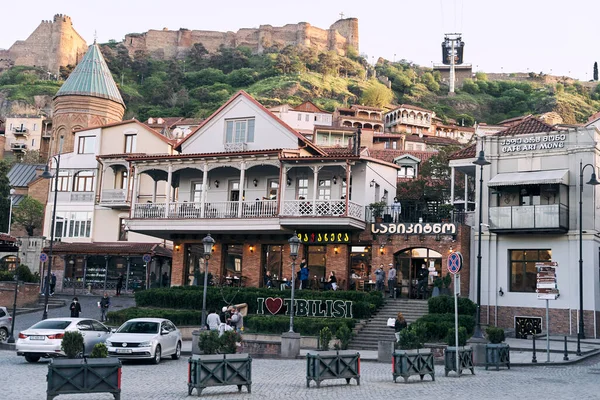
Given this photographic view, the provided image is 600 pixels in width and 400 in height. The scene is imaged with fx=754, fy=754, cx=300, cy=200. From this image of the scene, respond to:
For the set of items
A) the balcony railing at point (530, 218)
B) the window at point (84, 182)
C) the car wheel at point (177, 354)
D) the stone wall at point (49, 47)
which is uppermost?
the stone wall at point (49, 47)

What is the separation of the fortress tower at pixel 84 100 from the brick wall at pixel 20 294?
26.6m

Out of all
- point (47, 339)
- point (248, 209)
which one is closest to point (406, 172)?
point (248, 209)

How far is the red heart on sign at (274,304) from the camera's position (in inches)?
1358

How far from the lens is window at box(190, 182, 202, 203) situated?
43181mm

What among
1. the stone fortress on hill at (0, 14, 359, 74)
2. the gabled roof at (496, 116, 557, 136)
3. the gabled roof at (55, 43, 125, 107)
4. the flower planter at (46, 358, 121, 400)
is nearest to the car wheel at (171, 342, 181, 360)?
the flower planter at (46, 358, 121, 400)

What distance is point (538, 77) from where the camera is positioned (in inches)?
6890

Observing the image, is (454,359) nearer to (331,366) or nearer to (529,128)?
(331,366)

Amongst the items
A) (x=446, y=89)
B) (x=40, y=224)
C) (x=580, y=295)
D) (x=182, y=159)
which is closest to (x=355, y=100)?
(x=446, y=89)

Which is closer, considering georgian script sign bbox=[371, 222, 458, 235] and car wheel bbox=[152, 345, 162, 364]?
car wheel bbox=[152, 345, 162, 364]

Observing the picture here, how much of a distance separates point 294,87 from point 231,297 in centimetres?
9679

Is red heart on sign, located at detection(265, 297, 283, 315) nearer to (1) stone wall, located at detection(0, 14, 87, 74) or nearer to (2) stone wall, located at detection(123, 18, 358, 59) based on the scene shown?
(1) stone wall, located at detection(0, 14, 87, 74)

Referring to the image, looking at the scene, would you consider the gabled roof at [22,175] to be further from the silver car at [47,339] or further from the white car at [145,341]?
the white car at [145,341]

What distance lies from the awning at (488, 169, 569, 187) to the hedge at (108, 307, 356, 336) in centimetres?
1017

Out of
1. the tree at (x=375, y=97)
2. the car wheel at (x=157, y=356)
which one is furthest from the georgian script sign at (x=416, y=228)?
the tree at (x=375, y=97)
